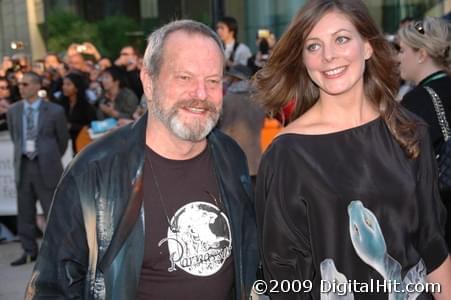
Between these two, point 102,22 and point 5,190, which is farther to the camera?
point 102,22

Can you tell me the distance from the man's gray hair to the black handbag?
1.62m

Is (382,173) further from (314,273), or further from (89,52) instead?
(89,52)

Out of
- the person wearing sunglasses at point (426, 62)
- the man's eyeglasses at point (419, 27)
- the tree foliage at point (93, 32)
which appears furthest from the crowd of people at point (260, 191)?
Answer: the tree foliage at point (93, 32)

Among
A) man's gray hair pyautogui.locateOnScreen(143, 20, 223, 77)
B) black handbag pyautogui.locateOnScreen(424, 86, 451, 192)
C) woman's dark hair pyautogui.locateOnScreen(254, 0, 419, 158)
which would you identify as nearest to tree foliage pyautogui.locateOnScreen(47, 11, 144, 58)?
black handbag pyautogui.locateOnScreen(424, 86, 451, 192)

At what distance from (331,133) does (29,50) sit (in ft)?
78.7

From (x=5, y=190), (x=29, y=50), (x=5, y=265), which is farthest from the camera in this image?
(x=29, y=50)

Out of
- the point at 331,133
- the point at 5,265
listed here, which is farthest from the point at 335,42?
the point at 5,265

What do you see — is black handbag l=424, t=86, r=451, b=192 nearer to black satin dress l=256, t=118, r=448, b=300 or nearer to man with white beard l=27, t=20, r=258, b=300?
black satin dress l=256, t=118, r=448, b=300

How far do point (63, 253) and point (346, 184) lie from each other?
111cm

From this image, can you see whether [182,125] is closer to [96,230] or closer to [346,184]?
[96,230]

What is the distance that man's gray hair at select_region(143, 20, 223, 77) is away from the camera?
2648 millimetres

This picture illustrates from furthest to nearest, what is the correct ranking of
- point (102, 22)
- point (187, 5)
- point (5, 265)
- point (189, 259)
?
1. point (102, 22)
2. point (187, 5)
3. point (5, 265)
4. point (189, 259)

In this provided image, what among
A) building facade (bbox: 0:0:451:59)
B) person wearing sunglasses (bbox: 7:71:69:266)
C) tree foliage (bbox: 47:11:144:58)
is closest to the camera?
person wearing sunglasses (bbox: 7:71:69:266)

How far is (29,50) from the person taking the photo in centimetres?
2516
